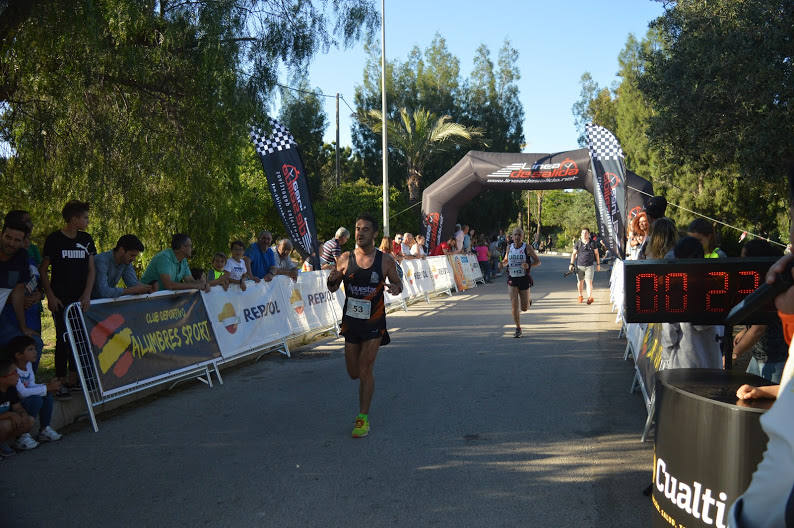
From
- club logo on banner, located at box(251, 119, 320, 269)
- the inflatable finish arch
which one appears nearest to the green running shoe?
club logo on banner, located at box(251, 119, 320, 269)

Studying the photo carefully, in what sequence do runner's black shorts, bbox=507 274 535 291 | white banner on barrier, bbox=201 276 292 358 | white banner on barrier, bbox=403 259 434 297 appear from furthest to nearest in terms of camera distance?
white banner on barrier, bbox=403 259 434 297 < runner's black shorts, bbox=507 274 535 291 < white banner on barrier, bbox=201 276 292 358

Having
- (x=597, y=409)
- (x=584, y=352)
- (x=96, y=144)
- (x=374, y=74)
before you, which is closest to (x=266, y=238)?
(x=96, y=144)

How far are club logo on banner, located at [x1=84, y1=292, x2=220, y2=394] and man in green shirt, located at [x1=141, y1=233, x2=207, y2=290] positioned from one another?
0.17 m

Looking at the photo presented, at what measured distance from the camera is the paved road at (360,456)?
4.25m

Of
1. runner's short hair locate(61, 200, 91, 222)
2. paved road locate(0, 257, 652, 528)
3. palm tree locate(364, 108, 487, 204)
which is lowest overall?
paved road locate(0, 257, 652, 528)

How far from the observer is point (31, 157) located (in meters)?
8.78

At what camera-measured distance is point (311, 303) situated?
1166 centimetres

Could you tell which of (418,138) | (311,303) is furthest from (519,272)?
(418,138)

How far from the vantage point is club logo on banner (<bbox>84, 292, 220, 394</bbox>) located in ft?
21.8

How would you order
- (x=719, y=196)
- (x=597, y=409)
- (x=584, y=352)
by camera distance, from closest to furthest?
(x=597, y=409), (x=584, y=352), (x=719, y=196)

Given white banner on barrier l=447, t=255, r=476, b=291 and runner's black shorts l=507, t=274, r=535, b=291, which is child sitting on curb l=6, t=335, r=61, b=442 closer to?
runner's black shorts l=507, t=274, r=535, b=291

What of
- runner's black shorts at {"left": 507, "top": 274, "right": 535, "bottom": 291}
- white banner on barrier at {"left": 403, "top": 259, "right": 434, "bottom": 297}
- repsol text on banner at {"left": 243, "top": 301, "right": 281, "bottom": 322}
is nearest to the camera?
repsol text on banner at {"left": 243, "top": 301, "right": 281, "bottom": 322}

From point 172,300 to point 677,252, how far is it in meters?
5.51

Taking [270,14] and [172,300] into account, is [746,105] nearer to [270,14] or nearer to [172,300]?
[270,14]
